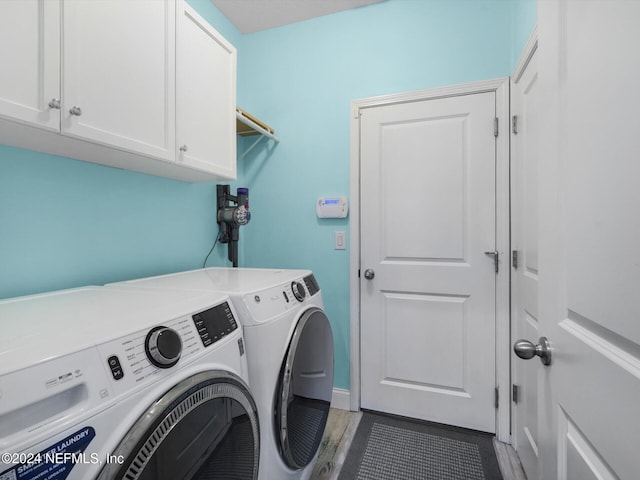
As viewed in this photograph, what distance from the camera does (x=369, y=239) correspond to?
6.53 feet

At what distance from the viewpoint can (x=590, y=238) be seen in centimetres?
50

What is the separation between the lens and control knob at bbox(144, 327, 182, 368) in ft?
2.00

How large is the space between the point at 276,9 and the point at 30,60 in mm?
1712

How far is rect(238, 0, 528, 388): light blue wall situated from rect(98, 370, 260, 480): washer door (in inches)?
50.8

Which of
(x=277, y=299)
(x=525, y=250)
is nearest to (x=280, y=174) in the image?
(x=277, y=299)

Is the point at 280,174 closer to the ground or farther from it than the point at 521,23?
closer to the ground

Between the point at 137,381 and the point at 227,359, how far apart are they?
27cm

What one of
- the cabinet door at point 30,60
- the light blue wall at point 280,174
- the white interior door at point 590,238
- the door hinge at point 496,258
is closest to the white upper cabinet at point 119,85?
the cabinet door at point 30,60

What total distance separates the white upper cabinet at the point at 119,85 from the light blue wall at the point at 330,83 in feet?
2.15

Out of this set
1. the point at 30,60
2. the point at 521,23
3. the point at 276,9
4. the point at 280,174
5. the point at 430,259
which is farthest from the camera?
the point at 280,174

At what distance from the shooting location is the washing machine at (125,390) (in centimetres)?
43

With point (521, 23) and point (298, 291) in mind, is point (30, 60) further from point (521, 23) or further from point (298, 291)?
point (521, 23)

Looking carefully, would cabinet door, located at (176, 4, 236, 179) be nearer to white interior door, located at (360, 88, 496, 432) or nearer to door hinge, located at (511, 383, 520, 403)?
white interior door, located at (360, 88, 496, 432)

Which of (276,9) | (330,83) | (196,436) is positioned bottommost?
(196,436)
